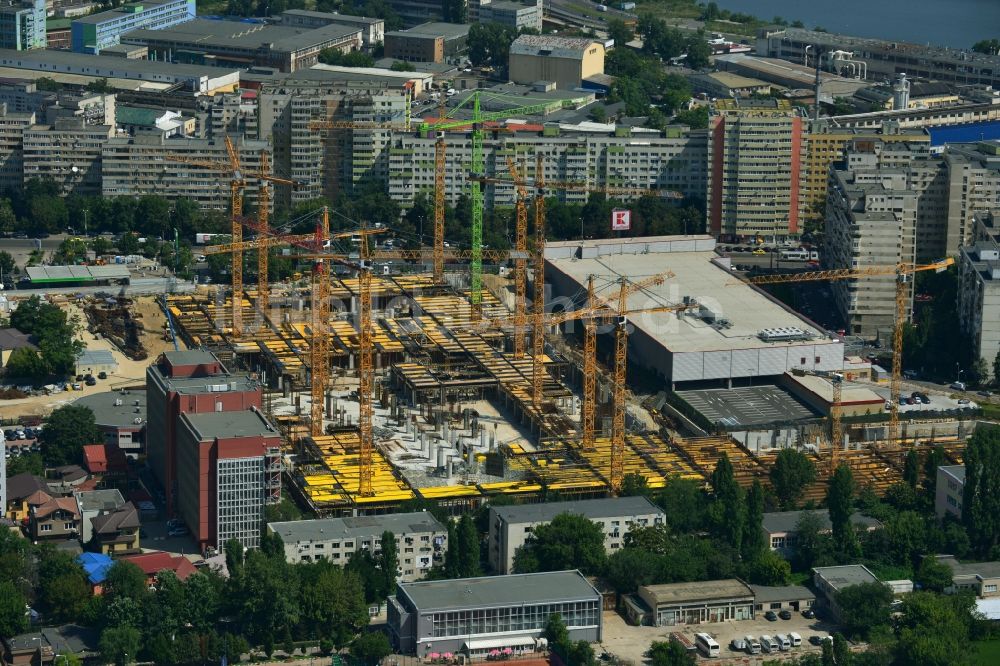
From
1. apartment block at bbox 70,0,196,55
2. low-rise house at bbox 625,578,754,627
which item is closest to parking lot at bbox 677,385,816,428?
low-rise house at bbox 625,578,754,627

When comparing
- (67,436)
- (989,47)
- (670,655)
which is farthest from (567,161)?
(670,655)

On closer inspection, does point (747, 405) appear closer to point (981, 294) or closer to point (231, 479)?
point (981, 294)

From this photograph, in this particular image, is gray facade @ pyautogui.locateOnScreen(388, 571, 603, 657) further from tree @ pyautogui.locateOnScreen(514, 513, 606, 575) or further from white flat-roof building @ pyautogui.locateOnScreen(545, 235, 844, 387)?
white flat-roof building @ pyautogui.locateOnScreen(545, 235, 844, 387)

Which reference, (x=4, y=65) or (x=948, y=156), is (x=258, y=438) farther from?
(x=4, y=65)

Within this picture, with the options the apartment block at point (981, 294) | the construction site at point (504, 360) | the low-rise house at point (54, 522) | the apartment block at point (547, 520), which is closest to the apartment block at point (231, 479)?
the construction site at point (504, 360)

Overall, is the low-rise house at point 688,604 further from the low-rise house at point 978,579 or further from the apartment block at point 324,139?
the apartment block at point 324,139
